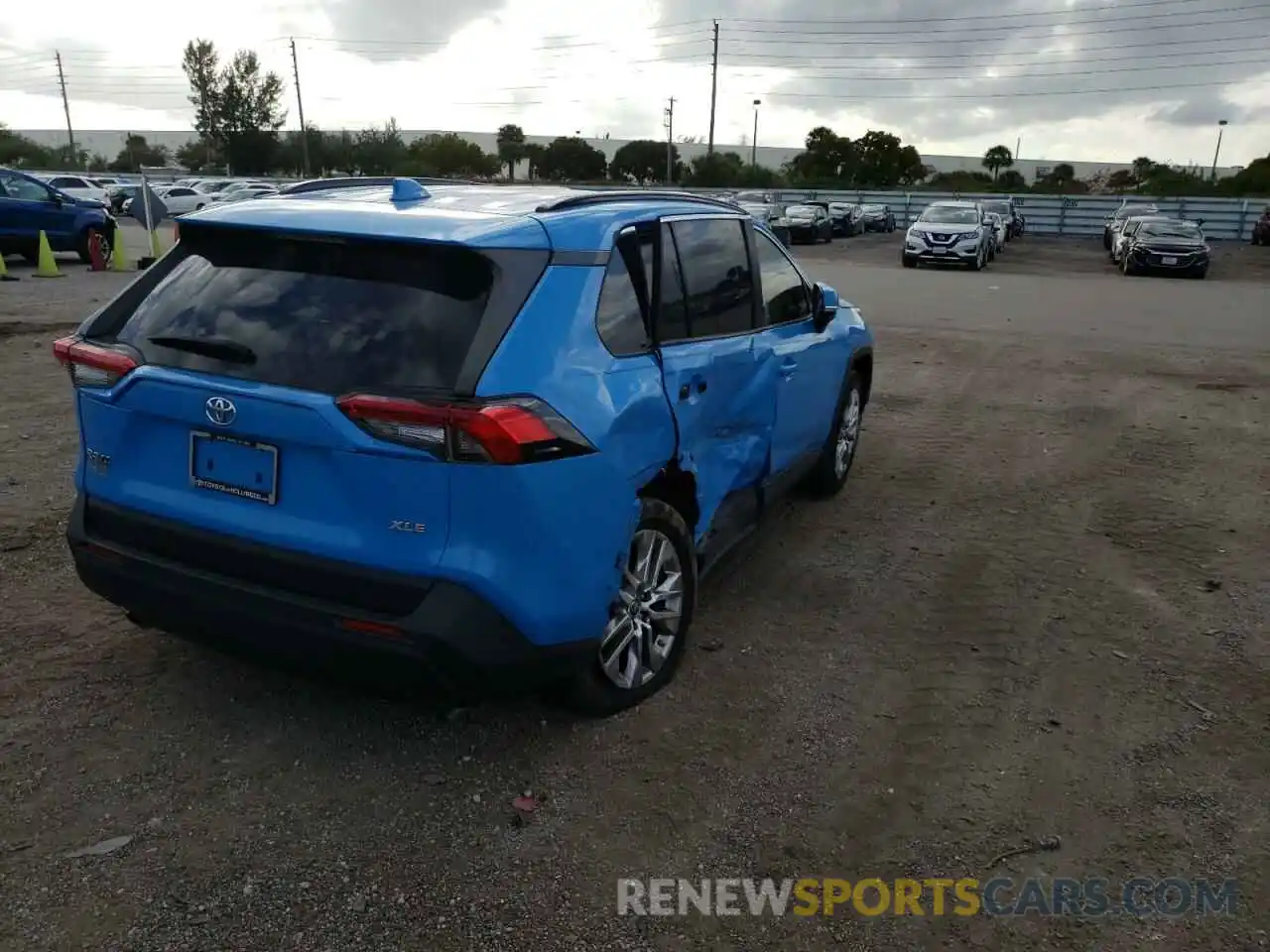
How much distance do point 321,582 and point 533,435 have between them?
75 centimetres

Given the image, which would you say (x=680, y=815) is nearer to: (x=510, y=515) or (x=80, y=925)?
(x=510, y=515)

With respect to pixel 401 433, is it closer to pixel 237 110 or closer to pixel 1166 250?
pixel 1166 250

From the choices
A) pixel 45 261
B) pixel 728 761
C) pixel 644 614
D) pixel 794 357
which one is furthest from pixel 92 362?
pixel 45 261

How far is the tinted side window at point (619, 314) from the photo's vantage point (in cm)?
324

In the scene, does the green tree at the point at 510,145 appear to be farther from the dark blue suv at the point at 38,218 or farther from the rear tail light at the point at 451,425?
the rear tail light at the point at 451,425

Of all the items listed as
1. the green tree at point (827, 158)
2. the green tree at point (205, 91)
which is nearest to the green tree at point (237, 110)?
the green tree at point (205, 91)

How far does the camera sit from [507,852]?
2898 millimetres

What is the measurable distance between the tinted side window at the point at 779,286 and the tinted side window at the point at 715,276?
191 mm

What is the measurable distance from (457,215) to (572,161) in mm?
72070

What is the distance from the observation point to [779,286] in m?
4.86

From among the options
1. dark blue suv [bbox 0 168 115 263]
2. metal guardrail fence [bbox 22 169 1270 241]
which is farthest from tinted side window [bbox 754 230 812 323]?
metal guardrail fence [bbox 22 169 1270 241]

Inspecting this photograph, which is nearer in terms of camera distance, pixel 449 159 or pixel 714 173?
pixel 714 173

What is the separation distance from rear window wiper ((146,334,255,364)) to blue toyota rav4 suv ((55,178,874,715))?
0.01 meters

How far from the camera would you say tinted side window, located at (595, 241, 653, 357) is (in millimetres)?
3236
